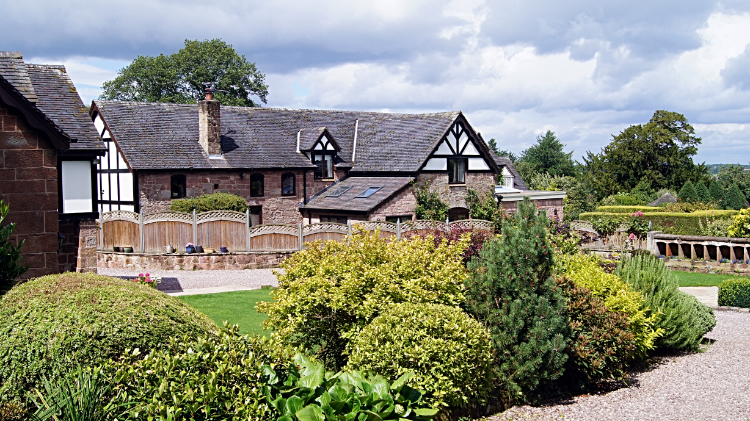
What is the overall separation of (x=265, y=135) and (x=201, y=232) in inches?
413

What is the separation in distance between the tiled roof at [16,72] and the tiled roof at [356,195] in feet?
49.7

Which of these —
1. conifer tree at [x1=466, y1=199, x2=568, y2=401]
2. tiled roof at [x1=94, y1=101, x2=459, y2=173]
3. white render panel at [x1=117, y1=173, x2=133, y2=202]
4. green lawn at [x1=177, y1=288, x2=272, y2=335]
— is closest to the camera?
conifer tree at [x1=466, y1=199, x2=568, y2=401]

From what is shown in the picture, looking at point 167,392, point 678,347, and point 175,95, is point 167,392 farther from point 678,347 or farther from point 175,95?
point 175,95

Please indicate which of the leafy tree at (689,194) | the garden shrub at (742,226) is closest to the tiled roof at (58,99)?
the garden shrub at (742,226)

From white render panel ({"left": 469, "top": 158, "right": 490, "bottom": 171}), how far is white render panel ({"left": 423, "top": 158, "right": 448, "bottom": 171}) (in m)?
1.67

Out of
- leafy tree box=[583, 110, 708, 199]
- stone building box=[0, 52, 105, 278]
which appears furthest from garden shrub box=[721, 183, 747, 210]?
stone building box=[0, 52, 105, 278]

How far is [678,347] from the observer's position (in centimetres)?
1300

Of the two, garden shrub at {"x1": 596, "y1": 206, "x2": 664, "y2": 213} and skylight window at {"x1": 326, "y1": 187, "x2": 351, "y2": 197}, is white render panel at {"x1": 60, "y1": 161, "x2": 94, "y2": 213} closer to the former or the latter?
skylight window at {"x1": 326, "y1": 187, "x2": 351, "y2": 197}

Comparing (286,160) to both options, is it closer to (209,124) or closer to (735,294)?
(209,124)

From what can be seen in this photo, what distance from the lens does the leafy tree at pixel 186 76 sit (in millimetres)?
55188

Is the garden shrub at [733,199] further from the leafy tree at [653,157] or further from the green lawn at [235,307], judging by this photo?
the green lawn at [235,307]

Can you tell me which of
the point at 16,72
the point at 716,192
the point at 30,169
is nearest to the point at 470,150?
the point at 16,72

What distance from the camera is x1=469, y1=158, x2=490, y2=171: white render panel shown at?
113 ft

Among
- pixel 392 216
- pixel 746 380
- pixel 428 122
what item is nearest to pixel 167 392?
pixel 746 380
